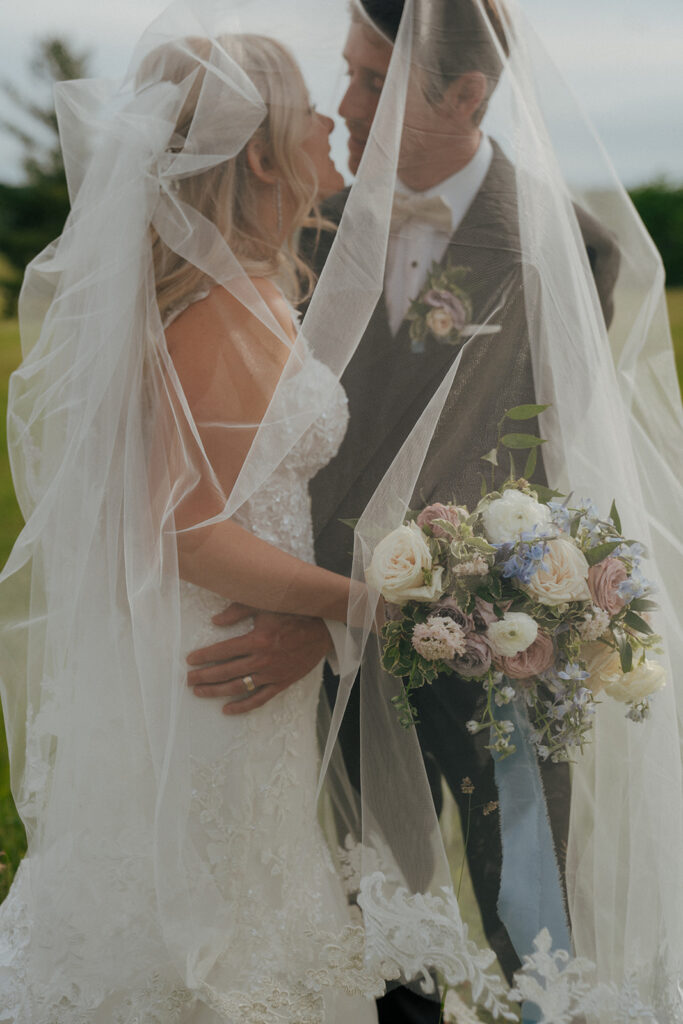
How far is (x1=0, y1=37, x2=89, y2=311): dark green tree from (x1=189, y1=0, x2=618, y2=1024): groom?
7572 millimetres

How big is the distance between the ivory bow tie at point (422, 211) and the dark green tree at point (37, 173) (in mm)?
7620

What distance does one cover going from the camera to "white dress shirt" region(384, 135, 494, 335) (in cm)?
225

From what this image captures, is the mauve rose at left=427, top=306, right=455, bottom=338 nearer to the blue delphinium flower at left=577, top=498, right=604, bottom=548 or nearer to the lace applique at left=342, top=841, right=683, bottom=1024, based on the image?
the blue delphinium flower at left=577, top=498, right=604, bottom=548

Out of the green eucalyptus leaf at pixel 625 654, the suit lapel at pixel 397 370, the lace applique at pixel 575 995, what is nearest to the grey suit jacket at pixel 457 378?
the suit lapel at pixel 397 370

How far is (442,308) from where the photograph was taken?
7.32 feet

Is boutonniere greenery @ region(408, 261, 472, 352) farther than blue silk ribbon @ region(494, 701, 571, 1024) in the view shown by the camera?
Yes

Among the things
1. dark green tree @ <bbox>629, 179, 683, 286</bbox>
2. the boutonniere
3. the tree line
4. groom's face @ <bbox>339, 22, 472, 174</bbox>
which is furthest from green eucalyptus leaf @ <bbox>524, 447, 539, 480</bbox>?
the tree line

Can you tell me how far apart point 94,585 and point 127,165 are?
103 cm

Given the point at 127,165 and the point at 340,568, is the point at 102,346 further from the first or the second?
the point at 340,568

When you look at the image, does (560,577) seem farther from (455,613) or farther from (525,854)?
(525,854)

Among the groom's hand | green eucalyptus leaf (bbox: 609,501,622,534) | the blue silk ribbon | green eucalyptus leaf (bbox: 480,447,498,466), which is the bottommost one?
the blue silk ribbon

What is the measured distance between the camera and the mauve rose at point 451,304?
7.25ft

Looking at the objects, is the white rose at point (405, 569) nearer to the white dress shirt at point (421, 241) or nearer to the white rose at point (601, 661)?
the white rose at point (601, 661)

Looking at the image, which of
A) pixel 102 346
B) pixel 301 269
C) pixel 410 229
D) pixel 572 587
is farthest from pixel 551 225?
pixel 102 346
